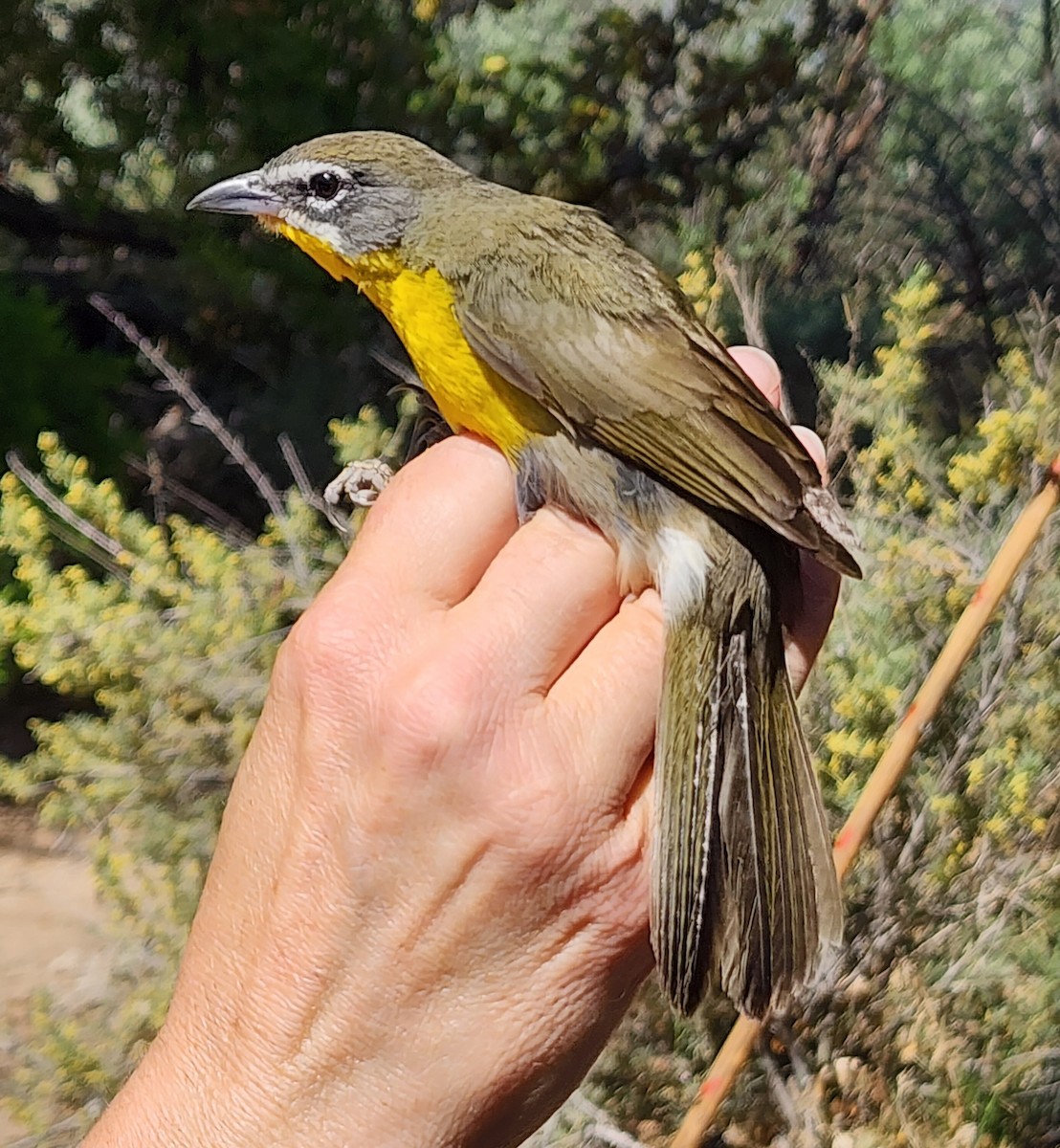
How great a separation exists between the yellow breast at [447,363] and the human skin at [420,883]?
1.12 feet

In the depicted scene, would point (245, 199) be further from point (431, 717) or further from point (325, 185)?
point (431, 717)

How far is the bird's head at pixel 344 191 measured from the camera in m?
2.07

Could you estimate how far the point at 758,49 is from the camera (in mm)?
4953

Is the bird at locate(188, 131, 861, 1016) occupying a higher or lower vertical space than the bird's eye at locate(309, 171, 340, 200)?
lower

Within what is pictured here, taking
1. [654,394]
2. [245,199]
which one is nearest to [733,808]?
[654,394]

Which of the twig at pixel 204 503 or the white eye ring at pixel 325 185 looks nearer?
the white eye ring at pixel 325 185

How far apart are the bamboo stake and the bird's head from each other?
116 centimetres

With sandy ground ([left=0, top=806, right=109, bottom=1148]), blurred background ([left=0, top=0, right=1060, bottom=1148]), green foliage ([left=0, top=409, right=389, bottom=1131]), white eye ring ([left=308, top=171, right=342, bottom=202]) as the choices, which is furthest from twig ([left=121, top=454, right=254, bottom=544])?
white eye ring ([left=308, top=171, right=342, bottom=202])

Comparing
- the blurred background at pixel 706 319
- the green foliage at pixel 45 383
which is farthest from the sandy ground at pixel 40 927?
the green foliage at pixel 45 383

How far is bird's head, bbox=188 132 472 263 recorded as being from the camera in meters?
2.07

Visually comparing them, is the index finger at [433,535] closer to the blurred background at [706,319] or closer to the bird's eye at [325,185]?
the bird's eye at [325,185]

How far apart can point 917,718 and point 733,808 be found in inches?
20.0

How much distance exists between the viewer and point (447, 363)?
1.84 meters

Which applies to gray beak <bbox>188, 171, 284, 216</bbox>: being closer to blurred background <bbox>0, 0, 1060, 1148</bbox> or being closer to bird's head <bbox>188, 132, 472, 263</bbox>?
bird's head <bbox>188, 132, 472, 263</bbox>
